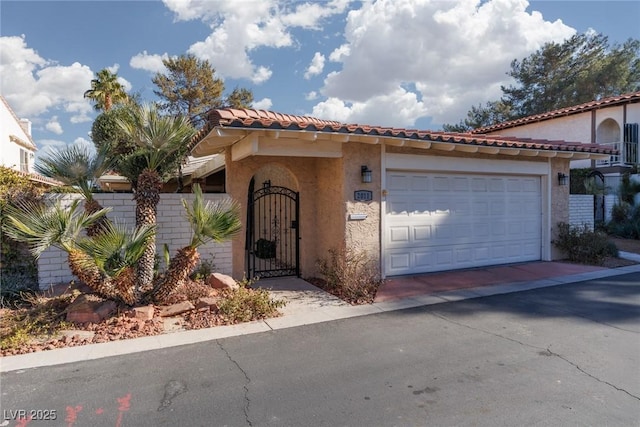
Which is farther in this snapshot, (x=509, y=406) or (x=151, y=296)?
(x=151, y=296)

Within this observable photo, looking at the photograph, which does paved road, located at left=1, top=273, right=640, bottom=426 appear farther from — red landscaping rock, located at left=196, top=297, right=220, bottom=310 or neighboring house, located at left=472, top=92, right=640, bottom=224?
neighboring house, located at left=472, top=92, right=640, bottom=224

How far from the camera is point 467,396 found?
378 cm

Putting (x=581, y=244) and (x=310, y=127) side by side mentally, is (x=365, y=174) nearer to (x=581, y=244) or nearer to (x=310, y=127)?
(x=310, y=127)

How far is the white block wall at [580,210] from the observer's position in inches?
484

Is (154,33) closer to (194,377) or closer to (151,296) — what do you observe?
(151,296)

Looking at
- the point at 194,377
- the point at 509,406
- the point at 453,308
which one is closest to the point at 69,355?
the point at 194,377

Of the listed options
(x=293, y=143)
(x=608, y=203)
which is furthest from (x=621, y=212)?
(x=293, y=143)

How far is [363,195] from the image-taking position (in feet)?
27.5

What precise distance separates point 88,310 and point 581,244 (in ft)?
40.1

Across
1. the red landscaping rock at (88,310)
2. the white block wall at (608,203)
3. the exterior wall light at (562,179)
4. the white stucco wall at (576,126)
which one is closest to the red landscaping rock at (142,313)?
the red landscaping rock at (88,310)

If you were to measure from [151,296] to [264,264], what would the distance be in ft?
14.9

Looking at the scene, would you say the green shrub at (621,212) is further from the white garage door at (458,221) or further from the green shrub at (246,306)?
the green shrub at (246,306)

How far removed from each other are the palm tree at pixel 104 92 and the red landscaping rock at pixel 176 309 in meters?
20.9

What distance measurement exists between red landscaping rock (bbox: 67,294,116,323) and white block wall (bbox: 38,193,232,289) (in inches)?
62.7
